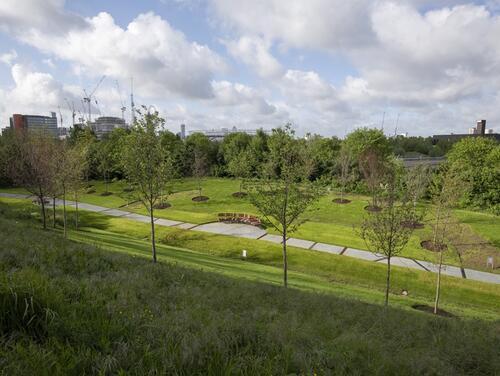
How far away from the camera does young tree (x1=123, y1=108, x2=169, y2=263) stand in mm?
14312

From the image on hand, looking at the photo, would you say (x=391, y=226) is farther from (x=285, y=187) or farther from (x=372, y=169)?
(x=372, y=169)

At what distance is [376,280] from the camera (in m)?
16.6

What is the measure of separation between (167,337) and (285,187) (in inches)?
396

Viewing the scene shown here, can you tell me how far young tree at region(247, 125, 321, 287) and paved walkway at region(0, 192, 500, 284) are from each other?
7090 mm

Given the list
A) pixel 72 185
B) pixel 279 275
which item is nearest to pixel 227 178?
pixel 72 185

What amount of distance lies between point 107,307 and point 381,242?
10994 mm

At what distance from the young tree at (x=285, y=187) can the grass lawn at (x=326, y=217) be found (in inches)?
31.0

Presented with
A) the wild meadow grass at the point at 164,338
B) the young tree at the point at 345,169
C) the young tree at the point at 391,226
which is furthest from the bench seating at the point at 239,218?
the wild meadow grass at the point at 164,338

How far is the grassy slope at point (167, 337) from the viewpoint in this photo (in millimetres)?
3113

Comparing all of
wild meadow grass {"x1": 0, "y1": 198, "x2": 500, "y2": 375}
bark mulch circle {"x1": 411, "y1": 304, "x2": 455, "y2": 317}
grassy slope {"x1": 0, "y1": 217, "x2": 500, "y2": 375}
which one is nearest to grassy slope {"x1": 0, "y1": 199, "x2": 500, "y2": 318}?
bark mulch circle {"x1": 411, "y1": 304, "x2": 455, "y2": 317}

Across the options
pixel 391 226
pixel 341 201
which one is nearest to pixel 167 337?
pixel 391 226

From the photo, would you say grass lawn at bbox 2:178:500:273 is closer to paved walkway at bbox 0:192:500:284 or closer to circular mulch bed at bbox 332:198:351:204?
circular mulch bed at bbox 332:198:351:204

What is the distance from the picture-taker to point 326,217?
100ft

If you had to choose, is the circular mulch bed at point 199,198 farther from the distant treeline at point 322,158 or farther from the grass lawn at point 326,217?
the distant treeline at point 322,158
